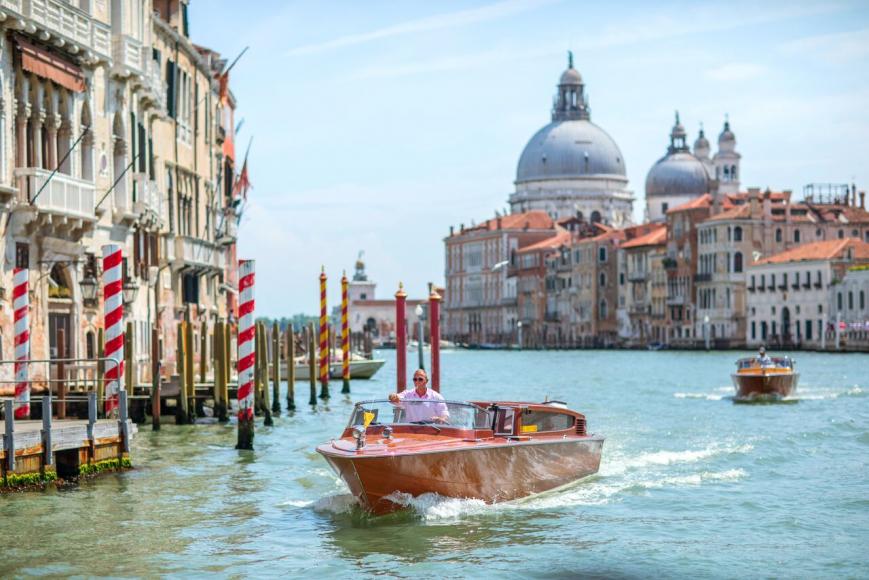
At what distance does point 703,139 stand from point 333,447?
142721mm

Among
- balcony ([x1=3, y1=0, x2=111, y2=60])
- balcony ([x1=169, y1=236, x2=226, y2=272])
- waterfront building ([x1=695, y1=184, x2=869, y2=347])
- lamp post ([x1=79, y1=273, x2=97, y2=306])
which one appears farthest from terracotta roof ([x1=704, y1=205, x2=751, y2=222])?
lamp post ([x1=79, y1=273, x2=97, y2=306])

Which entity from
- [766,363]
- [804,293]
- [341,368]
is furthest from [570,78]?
[766,363]

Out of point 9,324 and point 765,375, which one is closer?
point 9,324

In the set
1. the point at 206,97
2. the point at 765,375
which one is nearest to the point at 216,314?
the point at 206,97

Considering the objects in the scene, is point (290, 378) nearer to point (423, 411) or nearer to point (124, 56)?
point (124, 56)

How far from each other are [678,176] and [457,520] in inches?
5266

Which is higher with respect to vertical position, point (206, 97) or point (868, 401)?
point (206, 97)

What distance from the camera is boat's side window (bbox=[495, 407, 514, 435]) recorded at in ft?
57.9

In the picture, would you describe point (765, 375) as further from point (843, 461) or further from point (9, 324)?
point (9, 324)

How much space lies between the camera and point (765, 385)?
3791 cm

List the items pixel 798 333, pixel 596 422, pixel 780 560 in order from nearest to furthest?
pixel 780 560 → pixel 596 422 → pixel 798 333

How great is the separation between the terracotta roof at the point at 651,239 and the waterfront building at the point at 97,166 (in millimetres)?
84040

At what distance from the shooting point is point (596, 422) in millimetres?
30641

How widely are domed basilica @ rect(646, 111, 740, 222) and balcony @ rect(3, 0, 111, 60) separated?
119670mm
